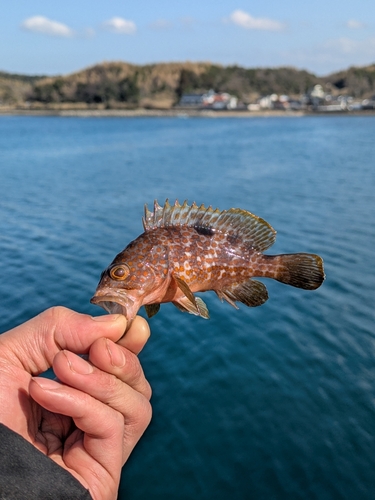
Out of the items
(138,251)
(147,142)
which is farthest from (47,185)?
(147,142)

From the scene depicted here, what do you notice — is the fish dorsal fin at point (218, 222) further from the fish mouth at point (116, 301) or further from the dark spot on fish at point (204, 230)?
the fish mouth at point (116, 301)

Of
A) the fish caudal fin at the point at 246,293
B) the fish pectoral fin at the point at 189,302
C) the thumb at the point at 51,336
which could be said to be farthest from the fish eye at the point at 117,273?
the fish caudal fin at the point at 246,293

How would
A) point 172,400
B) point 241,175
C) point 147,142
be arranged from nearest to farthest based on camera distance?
point 172,400, point 241,175, point 147,142

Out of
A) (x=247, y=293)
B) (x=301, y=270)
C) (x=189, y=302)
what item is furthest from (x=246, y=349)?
(x=189, y=302)

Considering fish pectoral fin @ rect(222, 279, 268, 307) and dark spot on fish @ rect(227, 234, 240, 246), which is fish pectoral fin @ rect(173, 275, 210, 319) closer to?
fish pectoral fin @ rect(222, 279, 268, 307)

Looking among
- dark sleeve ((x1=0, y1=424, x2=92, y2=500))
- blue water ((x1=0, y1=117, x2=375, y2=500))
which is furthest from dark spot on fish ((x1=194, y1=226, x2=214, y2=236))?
blue water ((x1=0, y1=117, x2=375, y2=500))

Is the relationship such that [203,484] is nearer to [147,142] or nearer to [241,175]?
[241,175]

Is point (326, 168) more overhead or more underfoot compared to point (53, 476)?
more underfoot
